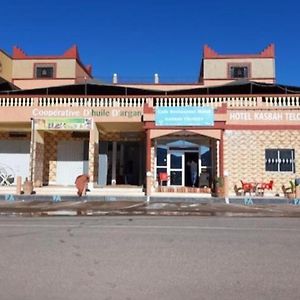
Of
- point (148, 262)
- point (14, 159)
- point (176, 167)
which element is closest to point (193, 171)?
point (176, 167)

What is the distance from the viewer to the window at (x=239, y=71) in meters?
33.2

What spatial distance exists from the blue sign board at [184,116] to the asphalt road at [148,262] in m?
10.2

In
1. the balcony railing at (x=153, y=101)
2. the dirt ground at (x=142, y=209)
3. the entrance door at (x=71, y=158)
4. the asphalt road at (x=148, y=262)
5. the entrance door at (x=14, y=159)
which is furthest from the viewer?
the entrance door at (x=71, y=158)

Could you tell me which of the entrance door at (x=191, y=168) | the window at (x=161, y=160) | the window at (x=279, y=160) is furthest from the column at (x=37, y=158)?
the window at (x=279, y=160)

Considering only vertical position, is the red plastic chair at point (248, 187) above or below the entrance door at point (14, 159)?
below

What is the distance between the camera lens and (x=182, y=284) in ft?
17.6

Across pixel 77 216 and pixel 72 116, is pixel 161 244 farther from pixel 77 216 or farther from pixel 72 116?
pixel 72 116

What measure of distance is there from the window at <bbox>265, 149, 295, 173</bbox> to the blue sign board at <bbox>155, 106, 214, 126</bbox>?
3.14m

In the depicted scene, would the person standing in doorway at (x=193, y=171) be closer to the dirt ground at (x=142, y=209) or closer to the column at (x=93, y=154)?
the column at (x=93, y=154)

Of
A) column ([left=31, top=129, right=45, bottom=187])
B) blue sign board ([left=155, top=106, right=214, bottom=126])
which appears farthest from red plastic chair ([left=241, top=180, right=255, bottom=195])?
column ([left=31, top=129, right=45, bottom=187])

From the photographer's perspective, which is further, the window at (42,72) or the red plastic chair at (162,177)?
the window at (42,72)

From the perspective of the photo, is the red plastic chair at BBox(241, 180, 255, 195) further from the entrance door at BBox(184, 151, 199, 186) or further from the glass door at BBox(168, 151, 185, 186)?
the glass door at BBox(168, 151, 185, 186)

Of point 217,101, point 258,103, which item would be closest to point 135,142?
point 217,101

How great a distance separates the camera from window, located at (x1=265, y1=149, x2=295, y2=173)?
2039cm
